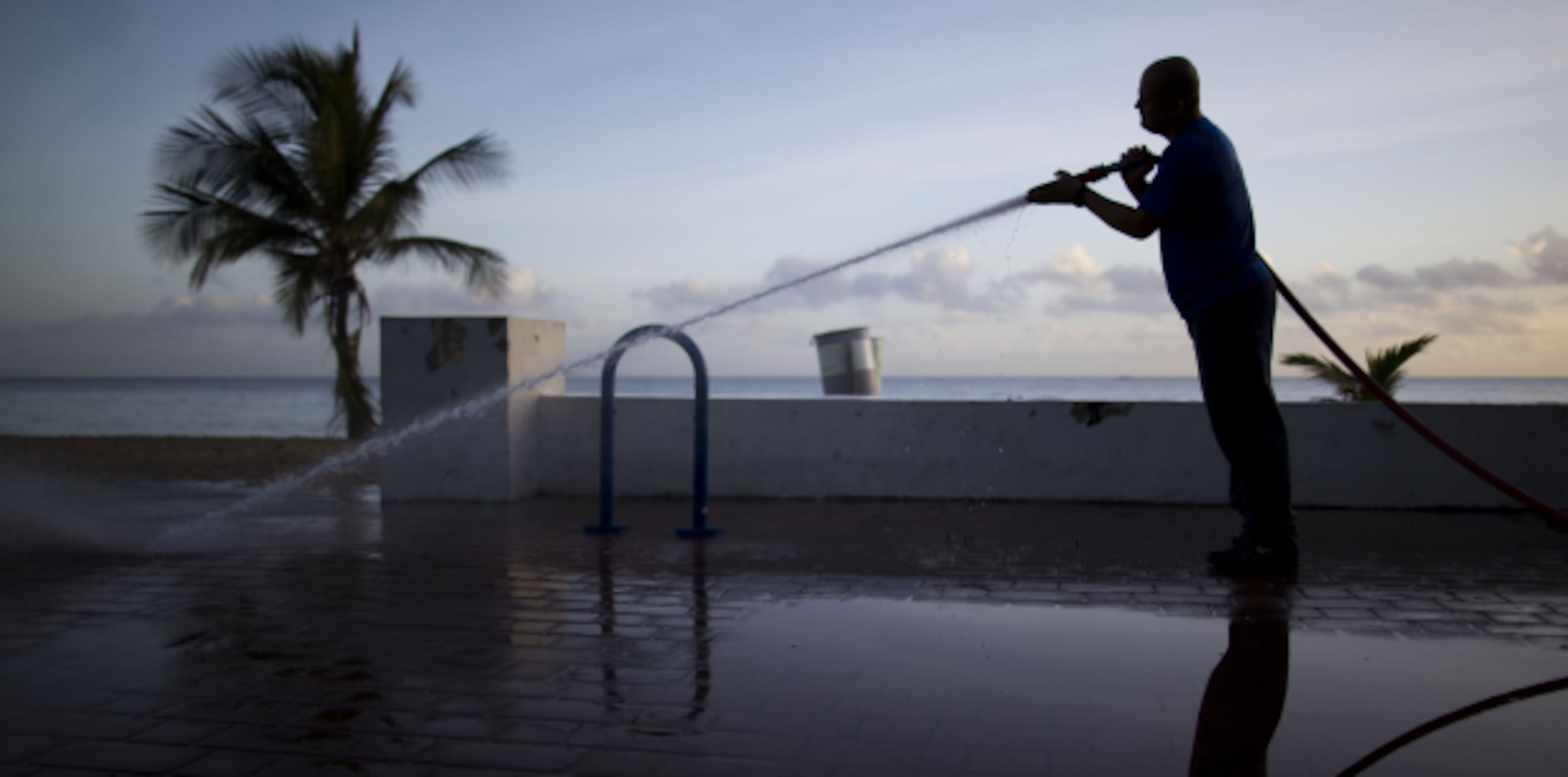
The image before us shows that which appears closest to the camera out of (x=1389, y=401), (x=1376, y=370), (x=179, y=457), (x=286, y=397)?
(x=1389, y=401)

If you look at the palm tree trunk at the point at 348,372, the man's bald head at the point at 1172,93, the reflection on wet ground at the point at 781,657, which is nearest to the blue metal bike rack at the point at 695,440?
the reflection on wet ground at the point at 781,657

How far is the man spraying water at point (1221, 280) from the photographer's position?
14.4 feet

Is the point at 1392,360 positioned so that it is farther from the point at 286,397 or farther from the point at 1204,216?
the point at 286,397

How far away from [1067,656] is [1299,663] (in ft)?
2.16

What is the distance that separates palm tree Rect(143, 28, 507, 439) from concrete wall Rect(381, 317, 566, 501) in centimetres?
1013

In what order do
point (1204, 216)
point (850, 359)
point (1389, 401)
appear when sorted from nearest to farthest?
point (1204, 216), point (1389, 401), point (850, 359)

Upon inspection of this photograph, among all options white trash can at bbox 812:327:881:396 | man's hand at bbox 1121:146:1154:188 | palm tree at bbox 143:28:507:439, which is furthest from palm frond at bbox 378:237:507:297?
man's hand at bbox 1121:146:1154:188

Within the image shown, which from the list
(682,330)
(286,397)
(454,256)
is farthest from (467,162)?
(286,397)

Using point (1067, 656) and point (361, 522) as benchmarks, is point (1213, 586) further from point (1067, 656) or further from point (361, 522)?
point (361, 522)

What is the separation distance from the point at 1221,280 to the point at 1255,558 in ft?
3.90

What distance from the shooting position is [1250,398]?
14.7ft

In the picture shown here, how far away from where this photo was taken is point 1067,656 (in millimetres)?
3223

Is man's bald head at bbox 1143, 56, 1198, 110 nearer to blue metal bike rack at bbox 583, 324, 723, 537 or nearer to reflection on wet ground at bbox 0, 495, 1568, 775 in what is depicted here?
reflection on wet ground at bbox 0, 495, 1568, 775

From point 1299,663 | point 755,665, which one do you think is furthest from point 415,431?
point 1299,663
